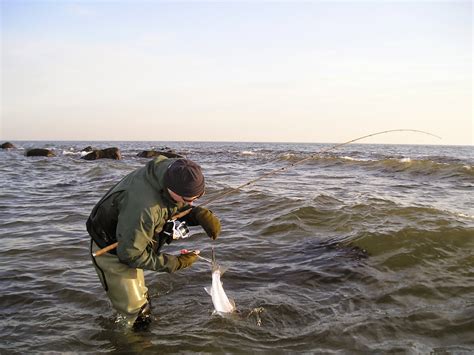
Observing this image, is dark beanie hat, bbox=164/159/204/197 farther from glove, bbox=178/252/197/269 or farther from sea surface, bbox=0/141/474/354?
sea surface, bbox=0/141/474/354

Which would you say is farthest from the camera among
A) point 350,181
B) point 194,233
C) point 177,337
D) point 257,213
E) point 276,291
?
point 350,181

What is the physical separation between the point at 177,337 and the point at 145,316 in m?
0.45

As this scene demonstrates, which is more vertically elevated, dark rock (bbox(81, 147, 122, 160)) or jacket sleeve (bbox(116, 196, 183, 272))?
jacket sleeve (bbox(116, 196, 183, 272))

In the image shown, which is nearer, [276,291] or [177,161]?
[177,161]

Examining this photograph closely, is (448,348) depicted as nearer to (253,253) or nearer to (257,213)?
(253,253)

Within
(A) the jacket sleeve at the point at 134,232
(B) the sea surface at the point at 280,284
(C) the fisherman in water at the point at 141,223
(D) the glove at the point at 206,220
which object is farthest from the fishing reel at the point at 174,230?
(B) the sea surface at the point at 280,284

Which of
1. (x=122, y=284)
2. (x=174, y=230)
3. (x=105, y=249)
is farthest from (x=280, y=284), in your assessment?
(x=105, y=249)

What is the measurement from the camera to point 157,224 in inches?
151

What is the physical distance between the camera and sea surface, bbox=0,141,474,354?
425cm

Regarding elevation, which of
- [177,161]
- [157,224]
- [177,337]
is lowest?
[177,337]

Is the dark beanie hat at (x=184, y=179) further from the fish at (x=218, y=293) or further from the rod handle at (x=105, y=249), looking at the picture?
the fish at (x=218, y=293)

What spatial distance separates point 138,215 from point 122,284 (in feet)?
3.31

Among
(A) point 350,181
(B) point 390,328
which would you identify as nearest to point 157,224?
(B) point 390,328

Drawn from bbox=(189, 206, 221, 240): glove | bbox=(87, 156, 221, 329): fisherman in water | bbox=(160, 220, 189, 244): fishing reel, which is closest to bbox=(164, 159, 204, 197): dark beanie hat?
bbox=(87, 156, 221, 329): fisherman in water
